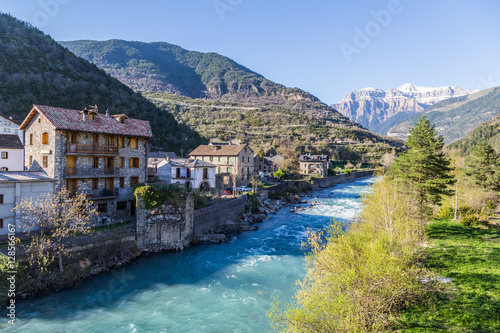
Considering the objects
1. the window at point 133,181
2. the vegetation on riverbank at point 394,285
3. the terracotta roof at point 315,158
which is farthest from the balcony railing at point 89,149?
the terracotta roof at point 315,158

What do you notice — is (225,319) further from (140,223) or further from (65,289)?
(140,223)

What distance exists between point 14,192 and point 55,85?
5603 centimetres

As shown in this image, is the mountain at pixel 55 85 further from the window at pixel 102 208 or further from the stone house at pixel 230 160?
the window at pixel 102 208

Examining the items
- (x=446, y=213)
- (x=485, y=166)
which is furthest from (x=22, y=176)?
(x=485, y=166)

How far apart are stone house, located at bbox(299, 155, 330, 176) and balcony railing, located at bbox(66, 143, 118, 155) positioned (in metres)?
68.4

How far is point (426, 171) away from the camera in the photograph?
30.3m

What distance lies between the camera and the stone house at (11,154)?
31.4 m

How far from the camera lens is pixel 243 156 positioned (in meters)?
57.5

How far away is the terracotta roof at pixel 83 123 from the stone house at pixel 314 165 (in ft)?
215

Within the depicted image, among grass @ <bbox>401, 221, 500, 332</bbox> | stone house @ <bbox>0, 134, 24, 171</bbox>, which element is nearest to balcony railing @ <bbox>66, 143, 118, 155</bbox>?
stone house @ <bbox>0, 134, 24, 171</bbox>

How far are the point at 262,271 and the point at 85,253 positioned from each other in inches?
557

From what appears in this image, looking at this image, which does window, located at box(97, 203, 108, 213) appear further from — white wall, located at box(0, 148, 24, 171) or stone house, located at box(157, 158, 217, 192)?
stone house, located at box(157, 158, 217, 192)

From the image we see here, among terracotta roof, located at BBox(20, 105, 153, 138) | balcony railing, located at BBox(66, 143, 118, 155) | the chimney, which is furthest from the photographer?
the chimney

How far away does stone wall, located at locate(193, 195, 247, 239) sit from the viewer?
1233 inches
